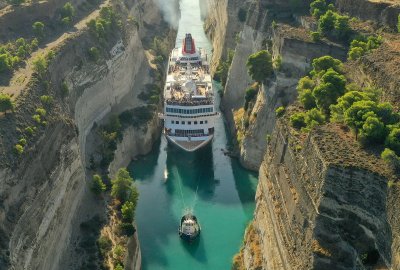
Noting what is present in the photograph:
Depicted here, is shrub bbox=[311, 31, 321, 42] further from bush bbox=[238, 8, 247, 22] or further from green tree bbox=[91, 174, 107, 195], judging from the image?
bush bbox=[238, 8, 247, 22]

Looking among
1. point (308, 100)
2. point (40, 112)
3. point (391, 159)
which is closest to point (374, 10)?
point (308, 100)

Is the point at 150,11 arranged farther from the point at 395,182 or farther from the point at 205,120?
the point at 395,182

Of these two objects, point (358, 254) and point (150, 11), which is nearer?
point (358, 254)

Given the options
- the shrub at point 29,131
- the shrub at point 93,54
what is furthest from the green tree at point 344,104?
the shrub at point 93,54

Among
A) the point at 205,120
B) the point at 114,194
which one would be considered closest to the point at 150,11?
the point at 205,120

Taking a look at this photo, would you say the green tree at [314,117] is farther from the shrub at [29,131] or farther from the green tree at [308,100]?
the shrub at [29,131]

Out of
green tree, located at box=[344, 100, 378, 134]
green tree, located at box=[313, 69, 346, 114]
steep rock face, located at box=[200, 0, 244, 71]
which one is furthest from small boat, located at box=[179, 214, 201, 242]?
steep rock face, located at box=[200, 0, 244, 71]
